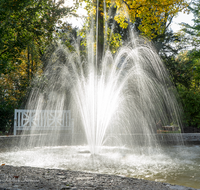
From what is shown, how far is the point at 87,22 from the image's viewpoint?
11328 millimetres

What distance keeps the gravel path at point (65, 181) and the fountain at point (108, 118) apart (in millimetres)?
902

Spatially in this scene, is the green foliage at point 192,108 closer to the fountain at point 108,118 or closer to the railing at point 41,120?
the fountain at point 108,118

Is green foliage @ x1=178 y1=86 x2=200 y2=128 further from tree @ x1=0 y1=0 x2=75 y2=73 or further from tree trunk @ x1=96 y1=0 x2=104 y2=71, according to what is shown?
tree @ x1=0 y1=0 x2=75 y2=73

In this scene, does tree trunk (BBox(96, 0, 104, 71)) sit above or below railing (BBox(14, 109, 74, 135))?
above

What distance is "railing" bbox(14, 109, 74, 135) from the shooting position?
796cm

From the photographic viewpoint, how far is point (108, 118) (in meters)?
7.36

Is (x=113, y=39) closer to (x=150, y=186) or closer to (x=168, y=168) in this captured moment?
(x=168, y=168)

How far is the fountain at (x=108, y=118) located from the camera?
4285 mm

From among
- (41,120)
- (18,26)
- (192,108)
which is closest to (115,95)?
(41,120)

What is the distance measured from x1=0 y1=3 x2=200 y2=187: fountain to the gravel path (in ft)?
2.96

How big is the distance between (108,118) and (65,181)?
16.1ft

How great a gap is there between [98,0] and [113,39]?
2434 mm

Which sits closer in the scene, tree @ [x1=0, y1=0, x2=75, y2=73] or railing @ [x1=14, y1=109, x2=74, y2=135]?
tree @ [x1=0, y1=0, x2=75, y2=73]

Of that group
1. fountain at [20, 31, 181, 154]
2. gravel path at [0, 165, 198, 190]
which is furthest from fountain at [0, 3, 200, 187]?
gravel path at [0, 165, 198, 190]
